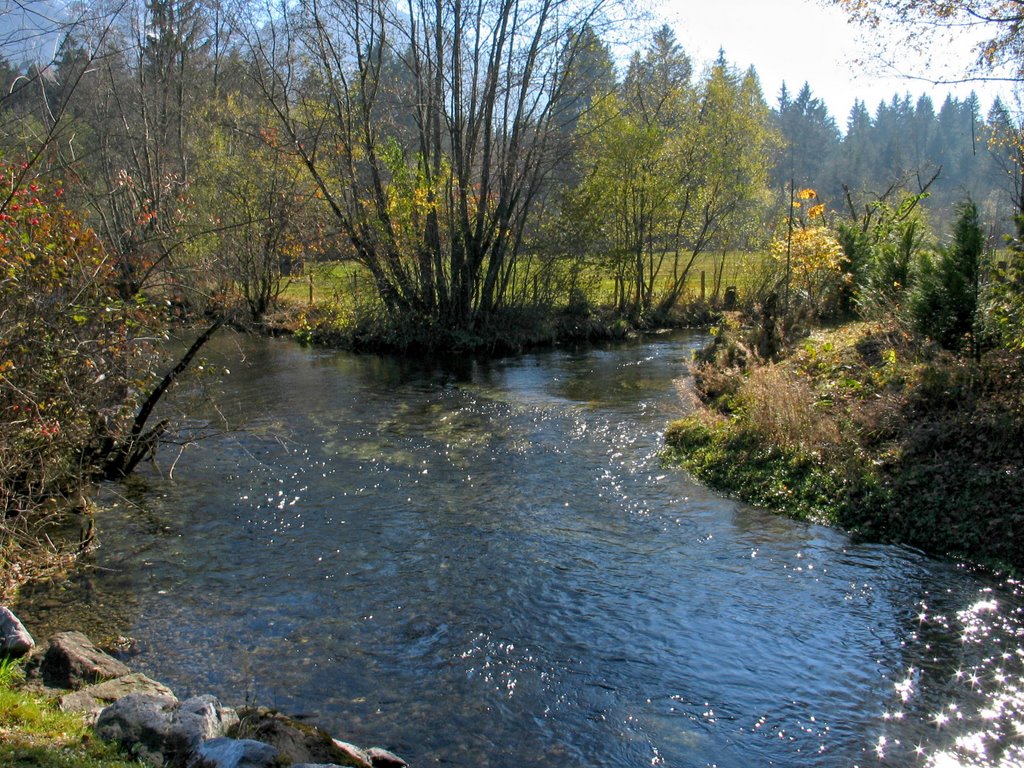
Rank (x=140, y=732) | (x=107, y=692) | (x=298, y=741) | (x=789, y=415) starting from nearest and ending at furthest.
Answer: (x=140, y=732)
(x=298, y=741)
(x=107, y=692)
(x=789, y=415)

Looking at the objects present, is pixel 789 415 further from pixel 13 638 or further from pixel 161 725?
pixel 13 638

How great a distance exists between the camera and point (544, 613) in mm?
7859

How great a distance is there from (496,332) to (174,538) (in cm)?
1641

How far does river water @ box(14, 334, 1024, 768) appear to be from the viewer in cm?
599

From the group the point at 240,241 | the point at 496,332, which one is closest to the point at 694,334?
the point at 496,332

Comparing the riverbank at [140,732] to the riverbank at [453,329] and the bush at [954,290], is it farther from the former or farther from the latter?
the riverbank at [453,329]

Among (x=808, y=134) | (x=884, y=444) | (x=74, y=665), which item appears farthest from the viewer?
(x=808, y=134)

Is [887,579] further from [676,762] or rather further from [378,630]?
[378,630]

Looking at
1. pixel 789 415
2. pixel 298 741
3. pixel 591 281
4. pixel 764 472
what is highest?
pixel 591 281

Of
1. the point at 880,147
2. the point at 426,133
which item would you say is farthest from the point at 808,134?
the point at 426,133

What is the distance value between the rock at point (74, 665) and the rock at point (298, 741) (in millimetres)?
1680

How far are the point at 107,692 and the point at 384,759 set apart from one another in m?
2.19

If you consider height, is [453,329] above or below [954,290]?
below

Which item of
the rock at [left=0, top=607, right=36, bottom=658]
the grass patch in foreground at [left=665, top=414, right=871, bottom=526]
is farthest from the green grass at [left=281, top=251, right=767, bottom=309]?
the rock at [left=0, top=607, right=36, bottom=658]
